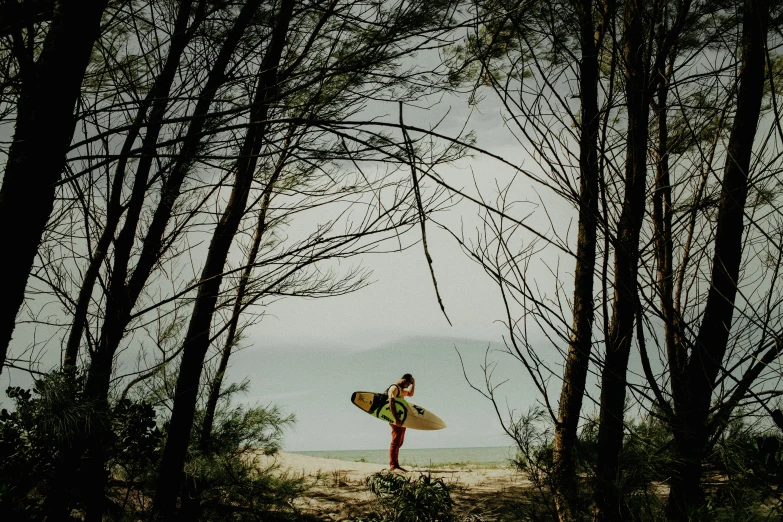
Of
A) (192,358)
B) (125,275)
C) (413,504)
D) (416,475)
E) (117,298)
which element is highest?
(125,275)

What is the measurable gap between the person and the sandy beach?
0.29m

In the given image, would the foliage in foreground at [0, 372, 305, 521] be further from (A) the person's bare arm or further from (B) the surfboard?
(B) the surfboard

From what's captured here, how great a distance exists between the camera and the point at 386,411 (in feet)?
31.7

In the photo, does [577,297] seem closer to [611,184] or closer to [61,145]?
[611,184]

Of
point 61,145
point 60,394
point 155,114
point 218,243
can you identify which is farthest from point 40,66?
point 60,394

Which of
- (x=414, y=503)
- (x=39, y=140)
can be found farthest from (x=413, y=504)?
(x=39, y=140)

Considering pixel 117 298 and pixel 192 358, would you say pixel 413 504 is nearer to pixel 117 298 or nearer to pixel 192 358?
pixel 192 358

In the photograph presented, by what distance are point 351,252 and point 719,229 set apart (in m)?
2.24

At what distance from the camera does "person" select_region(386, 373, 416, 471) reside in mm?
7777

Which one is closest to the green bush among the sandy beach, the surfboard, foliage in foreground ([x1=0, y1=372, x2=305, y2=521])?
the sandy beach

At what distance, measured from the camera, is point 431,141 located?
435 centimetres

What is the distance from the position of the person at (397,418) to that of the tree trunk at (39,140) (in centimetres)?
669

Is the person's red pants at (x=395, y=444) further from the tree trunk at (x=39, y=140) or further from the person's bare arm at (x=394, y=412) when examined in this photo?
the tree trunk at (x=39, y=140)

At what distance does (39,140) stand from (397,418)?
720 centimetres
